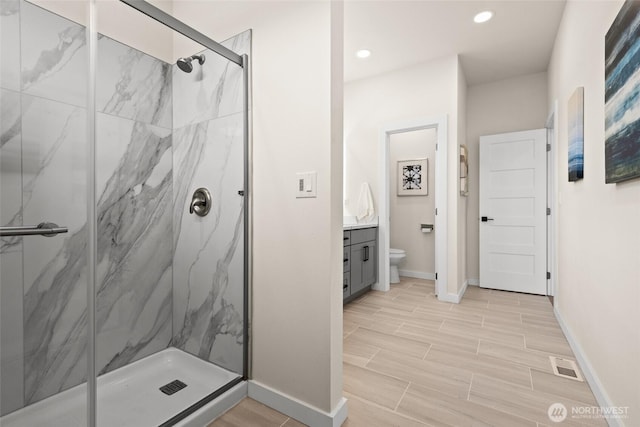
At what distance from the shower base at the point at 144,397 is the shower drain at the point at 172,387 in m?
0.02

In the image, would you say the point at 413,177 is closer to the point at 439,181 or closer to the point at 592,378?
the point at 439,181

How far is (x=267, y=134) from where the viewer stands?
1.73m

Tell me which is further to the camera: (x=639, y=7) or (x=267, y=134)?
(x=267, y=134)

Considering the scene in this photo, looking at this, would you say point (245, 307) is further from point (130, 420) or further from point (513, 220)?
point (513, 220)

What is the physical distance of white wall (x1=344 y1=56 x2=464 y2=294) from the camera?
3.54 metres

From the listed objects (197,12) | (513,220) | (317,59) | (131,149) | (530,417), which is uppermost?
(197,12)

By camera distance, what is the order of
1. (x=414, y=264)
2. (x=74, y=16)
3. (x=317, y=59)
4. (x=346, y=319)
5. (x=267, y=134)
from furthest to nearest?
(x=414, y=264) < (x=346, y=319) < (x=267, y=134) < (x=317, y=59) < (x=74, y=16)

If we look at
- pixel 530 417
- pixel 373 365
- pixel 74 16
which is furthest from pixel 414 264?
pixel 74 16

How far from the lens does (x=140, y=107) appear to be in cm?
190

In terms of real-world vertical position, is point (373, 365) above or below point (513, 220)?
below

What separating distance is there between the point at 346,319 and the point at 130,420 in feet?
6.24

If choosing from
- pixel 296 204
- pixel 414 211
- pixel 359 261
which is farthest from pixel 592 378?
pixel 414 211

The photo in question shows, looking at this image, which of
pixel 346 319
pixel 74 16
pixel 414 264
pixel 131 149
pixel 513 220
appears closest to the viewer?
pixel 74 16

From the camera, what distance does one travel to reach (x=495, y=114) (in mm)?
4285
